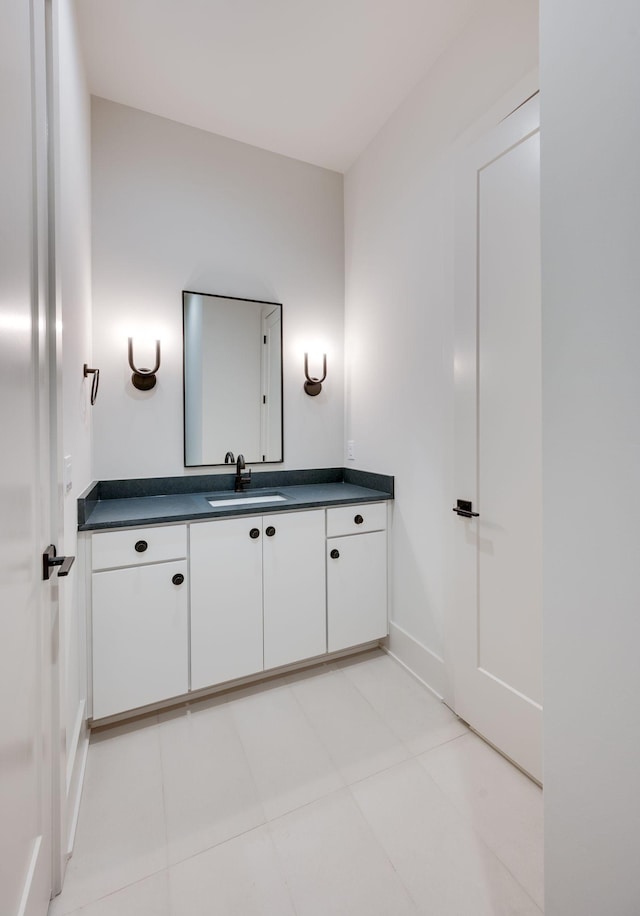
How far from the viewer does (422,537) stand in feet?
6.89

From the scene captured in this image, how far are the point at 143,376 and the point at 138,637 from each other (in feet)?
4.19

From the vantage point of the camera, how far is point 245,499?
7.72ft

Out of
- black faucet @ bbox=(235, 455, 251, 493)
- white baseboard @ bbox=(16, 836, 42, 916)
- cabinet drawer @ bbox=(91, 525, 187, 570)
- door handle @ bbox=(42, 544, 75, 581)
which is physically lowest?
white baseboard @ bbox=(16, 836, 42, 916)

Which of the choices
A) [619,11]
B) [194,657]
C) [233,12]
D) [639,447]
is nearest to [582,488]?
[639,447]

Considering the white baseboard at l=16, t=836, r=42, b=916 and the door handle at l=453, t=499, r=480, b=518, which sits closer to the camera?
the white baseboard at l=16, t=836, r=42, b=916

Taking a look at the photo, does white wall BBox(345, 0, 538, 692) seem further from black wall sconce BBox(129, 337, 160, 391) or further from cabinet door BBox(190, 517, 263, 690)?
black wall sconce BBox(129, 337, 160, 391)

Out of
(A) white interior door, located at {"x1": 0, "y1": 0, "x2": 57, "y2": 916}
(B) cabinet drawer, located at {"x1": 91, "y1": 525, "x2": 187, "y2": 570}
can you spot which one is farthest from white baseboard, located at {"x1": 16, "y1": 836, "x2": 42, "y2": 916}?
(B) cabinet drawer, located at {"x1": 91, "y1": 525, "x2": 187, "y2": 570}

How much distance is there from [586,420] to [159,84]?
249 centimetres

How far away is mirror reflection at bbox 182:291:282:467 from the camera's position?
7.73ft

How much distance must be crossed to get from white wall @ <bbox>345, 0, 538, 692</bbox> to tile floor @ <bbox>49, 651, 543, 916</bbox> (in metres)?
0.48

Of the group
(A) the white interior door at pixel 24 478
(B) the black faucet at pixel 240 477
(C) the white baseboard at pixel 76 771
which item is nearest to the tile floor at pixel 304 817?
(C) the white baseboard at pixel 76 771

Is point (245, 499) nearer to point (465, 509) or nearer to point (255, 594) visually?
point (255, 594)

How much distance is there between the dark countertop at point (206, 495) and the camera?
1.80 m

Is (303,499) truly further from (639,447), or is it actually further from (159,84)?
(159,84)
